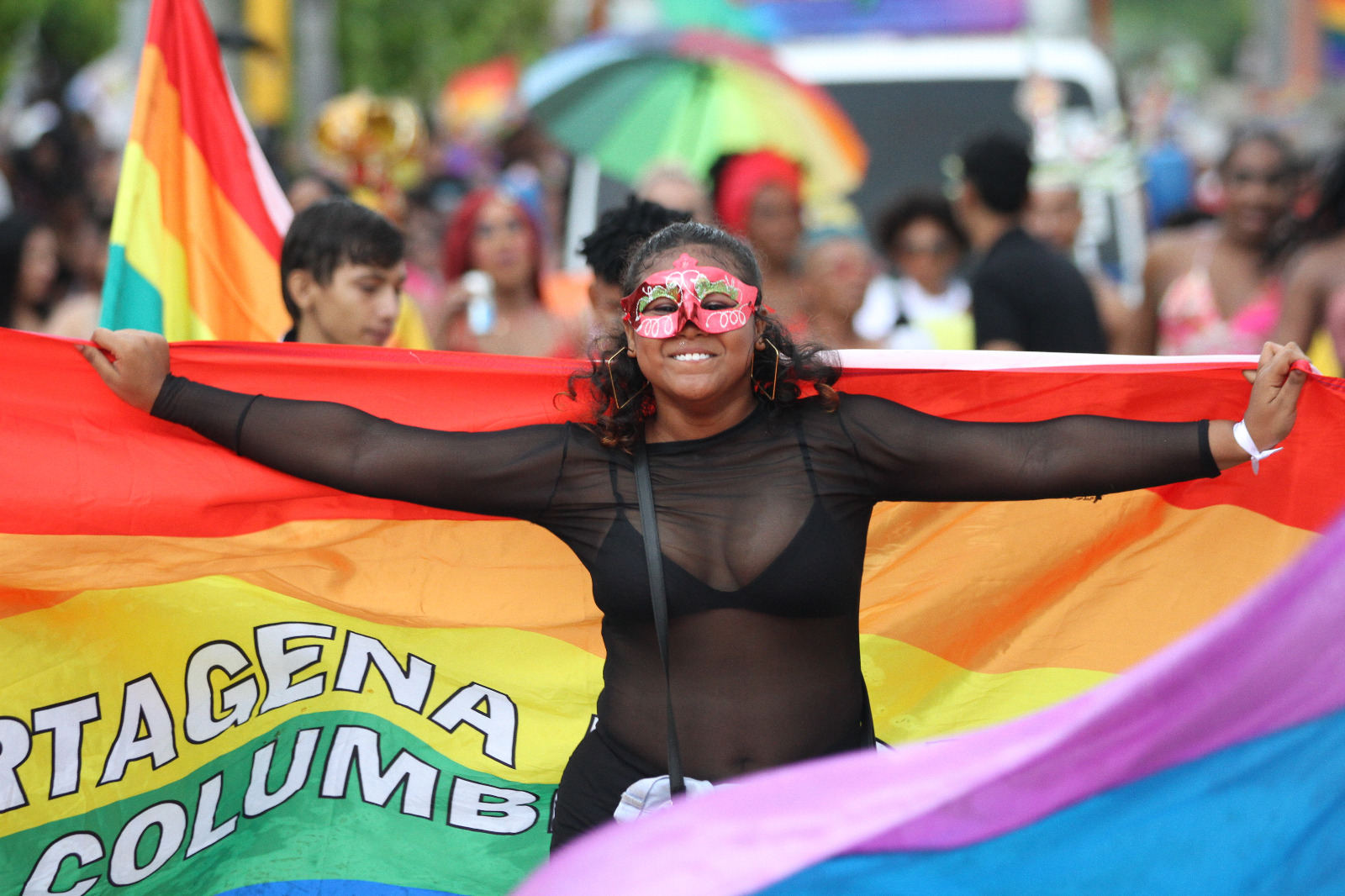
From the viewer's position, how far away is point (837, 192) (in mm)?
8164

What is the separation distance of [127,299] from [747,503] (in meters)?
2.16

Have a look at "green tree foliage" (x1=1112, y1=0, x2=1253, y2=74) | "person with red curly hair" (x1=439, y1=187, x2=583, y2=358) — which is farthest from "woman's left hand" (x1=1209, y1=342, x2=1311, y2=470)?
"green tree foliage" (x1=1112, y1=0, x2=1253, y2=74)

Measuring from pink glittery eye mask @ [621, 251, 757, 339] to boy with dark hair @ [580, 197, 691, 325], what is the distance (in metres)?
1.22

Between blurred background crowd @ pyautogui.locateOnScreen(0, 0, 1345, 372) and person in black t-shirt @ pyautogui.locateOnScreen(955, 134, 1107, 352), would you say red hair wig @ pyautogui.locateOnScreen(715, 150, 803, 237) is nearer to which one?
blurred background crowd @ pyautogui.locateOnScreen(0, 0, 1345, 372)

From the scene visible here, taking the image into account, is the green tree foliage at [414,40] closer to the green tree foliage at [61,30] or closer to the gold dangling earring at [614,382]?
the green tree foliage at [61,30]

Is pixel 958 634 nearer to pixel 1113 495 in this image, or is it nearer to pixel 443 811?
pixel 1113 495

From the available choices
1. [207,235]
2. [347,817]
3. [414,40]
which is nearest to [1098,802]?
[347,817]

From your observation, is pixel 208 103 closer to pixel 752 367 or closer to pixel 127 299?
→ pixel 127 299

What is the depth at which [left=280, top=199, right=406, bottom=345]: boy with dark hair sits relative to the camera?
383cm

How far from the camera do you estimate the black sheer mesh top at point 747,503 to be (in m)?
2.65

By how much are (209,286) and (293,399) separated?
144 centimetres

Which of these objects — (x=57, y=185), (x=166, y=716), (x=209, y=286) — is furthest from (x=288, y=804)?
(x=57, y=185)

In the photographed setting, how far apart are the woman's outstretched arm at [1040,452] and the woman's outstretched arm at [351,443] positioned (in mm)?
607

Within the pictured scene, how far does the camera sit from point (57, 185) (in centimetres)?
1006
